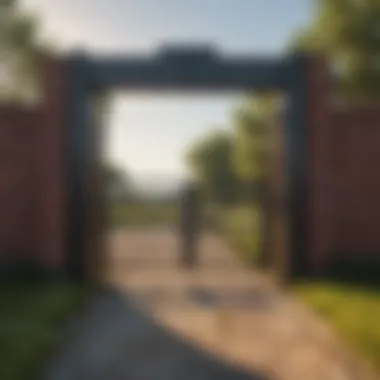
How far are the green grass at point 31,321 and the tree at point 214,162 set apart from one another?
26627 millimetres

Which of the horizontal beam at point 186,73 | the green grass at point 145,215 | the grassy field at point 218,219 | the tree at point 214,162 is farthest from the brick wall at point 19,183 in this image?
the tree at point 214,162

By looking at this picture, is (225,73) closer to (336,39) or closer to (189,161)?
(336,39)

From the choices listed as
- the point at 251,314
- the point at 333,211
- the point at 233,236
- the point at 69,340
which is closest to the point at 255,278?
the point at 333,211

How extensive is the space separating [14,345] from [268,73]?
581cm

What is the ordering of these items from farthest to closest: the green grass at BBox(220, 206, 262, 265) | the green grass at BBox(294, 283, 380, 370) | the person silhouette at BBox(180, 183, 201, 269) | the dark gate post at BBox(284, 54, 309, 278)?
1. the green grass at BBox(220, 206, 262, 265)
2. the person silhouette at BBox(180, 183, 201, 269)
3. the dark gate post at BBox(284, 54, 309, 278)
4. the green grass at BBox(294, 283, 380, 370)

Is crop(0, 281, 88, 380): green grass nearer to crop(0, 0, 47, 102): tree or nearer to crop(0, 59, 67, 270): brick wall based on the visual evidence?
crop(0, 59, 67, 270): brick wall

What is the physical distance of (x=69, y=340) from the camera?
6.72 metres

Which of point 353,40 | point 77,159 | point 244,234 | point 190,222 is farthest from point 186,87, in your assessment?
point 353,40

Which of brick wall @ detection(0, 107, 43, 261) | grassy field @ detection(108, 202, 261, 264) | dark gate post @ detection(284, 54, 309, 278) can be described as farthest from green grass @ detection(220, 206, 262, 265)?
brick wall @ detection(0, 107, 43, 261)

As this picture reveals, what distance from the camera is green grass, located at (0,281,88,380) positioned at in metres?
5.77

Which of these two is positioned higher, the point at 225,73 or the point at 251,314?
the point at 225,73

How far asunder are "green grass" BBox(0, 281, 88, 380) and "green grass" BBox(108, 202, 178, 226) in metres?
14.8

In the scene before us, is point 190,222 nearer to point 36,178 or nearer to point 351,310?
point 36,178

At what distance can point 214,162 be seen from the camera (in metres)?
43.0
